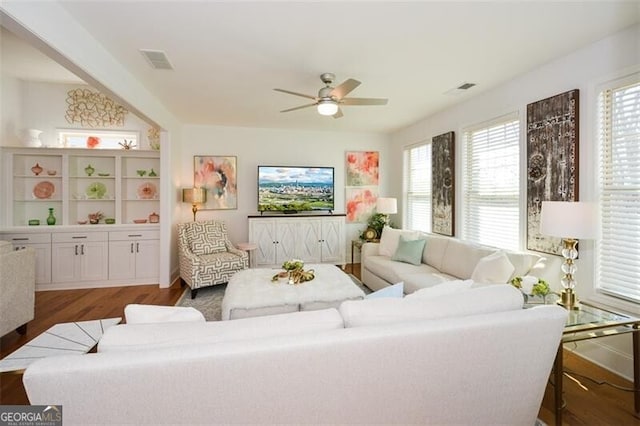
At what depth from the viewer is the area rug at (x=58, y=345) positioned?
2.08 m

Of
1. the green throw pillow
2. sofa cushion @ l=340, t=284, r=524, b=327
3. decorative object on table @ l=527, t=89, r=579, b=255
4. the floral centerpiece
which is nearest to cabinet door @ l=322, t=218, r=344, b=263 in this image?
the green throw pillow

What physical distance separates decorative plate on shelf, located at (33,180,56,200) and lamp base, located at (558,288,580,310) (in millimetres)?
6207

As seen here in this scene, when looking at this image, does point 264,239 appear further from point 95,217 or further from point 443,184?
point 443,184

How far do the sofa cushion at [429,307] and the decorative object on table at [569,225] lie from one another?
95 centimetres

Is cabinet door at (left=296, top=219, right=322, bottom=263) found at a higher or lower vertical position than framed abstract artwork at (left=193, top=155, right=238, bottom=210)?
lower

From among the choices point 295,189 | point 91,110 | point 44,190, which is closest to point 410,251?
point 295,189

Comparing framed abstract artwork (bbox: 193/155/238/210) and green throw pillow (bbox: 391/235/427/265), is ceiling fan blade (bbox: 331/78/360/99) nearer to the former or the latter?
green throw pillow (bbox: 391/235/427/265)

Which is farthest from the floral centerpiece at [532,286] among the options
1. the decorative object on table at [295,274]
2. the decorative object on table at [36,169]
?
the decorative object on table at [36,169]

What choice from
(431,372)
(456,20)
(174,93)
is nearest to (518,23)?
(456,20)

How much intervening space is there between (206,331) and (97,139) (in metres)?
4.82

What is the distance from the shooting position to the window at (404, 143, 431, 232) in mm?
4891

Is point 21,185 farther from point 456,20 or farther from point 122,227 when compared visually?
point 456,20

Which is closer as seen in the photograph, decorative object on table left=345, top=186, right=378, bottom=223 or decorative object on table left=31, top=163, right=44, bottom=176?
decorative object on table left=31, top=163, right=44, bottom=176

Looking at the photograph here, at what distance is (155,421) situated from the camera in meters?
1.06
